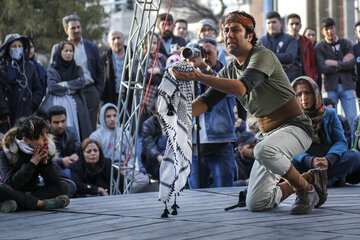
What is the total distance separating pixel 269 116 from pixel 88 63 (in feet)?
14.7

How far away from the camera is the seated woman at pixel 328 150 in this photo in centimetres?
654

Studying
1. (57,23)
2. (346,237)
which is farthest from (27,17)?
(346,237)

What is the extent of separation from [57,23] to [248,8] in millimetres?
10302

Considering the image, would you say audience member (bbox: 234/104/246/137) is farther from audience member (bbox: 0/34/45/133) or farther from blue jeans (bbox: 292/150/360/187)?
audience member (bbox: 0/34/45/133)

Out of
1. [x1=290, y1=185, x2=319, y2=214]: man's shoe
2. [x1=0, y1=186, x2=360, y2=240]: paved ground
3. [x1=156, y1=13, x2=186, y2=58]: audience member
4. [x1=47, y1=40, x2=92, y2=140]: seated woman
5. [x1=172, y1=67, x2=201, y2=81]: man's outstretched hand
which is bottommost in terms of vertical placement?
[x1=0, y1=186, x2=360, y2=240]: paved ground

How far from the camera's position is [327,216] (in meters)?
4.85

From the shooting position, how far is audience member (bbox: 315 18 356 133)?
964cm

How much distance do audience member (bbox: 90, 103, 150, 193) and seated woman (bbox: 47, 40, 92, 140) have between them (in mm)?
395

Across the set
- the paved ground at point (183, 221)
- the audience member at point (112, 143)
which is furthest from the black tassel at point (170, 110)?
the audience member at point (112, 143)

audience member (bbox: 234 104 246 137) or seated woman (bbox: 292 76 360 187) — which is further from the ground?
audience member (bbox: 234 104 246 137)

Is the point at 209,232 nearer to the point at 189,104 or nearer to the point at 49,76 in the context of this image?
the point at 189,104

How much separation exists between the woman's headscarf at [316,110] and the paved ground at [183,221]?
0.94 m

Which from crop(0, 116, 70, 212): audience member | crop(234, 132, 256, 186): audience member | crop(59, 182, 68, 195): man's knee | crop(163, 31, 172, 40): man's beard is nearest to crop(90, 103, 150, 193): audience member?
crop(234, 132, 256, 186): audience member

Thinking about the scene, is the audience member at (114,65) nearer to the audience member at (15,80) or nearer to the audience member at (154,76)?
the audience member at (154,76)
